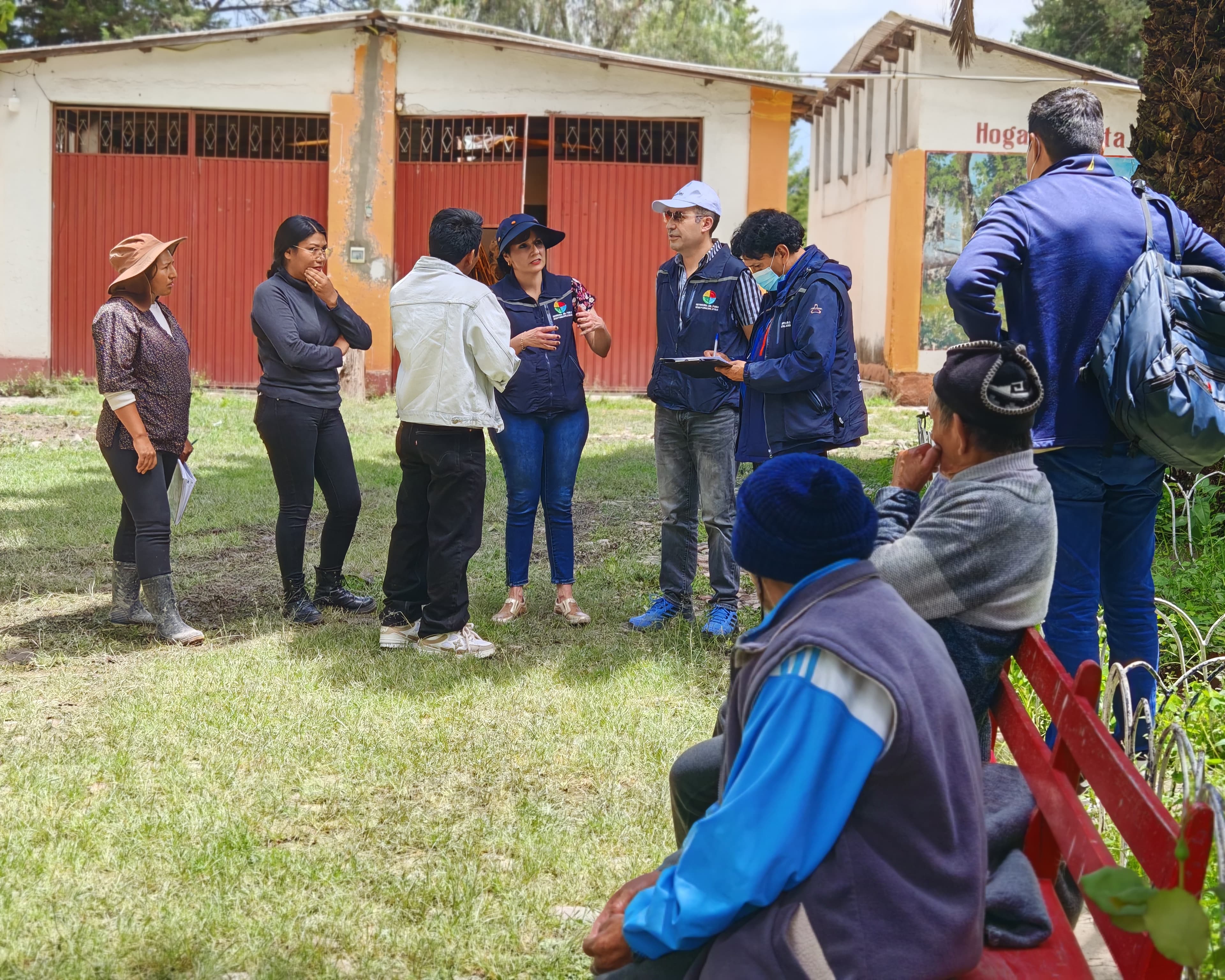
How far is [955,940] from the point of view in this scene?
201 centimetres

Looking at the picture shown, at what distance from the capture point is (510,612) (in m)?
6.23

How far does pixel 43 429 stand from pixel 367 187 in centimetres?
499

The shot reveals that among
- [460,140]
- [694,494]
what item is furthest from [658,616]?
[460,140]

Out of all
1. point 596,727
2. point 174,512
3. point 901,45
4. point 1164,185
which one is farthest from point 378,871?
point 901,45

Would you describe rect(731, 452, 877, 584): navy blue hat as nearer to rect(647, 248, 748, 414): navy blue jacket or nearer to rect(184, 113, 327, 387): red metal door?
rect(647, 248, 748, 414): navy blue jacket

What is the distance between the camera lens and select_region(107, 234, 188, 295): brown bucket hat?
564cm

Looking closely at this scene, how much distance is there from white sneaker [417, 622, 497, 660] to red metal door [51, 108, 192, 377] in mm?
11385

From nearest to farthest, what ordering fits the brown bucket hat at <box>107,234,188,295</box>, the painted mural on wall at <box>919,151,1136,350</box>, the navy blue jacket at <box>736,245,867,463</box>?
1. the navy blue jacket at <box>736,245,867,463</box>
2. the brown bucket hat at <box>107,234,188,295</box>
3. the painted mural on wall at <box>919,151,1136,350</box>

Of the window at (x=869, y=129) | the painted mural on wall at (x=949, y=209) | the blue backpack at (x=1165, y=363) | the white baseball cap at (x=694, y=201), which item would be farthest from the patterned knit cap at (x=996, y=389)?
the window at (x=869, y=129)

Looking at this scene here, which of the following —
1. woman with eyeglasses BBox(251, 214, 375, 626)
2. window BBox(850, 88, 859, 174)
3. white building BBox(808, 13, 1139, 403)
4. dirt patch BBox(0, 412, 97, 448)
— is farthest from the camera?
window BBox(850, 88, 859, 174)

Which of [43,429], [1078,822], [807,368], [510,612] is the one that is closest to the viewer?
[1078,822]

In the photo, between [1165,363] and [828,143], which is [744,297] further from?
[828,143]

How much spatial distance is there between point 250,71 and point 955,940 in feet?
49.9

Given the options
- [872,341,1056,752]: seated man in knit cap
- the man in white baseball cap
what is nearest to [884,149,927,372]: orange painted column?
the man in white baseball cap
